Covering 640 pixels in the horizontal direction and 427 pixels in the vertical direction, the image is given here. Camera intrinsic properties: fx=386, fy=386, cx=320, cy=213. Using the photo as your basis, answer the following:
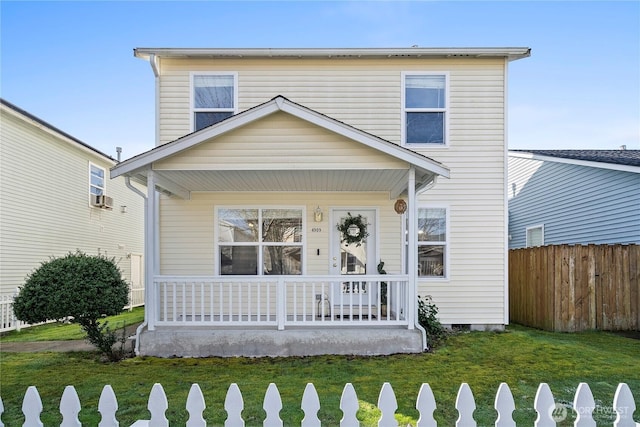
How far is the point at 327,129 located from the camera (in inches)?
253

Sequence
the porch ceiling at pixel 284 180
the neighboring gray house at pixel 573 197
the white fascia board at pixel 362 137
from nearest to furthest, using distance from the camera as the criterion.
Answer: the white fascia board at pixel 362 137
the porch ceiling at pixel 284 180
the neighboring gray house at pixel 573 197

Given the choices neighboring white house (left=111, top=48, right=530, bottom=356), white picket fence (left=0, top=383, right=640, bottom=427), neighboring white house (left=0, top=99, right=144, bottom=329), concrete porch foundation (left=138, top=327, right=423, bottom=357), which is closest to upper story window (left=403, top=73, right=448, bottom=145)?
neighboring white house (left=111, top=48, right=530, bottom=356)

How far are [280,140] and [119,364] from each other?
14.4ft

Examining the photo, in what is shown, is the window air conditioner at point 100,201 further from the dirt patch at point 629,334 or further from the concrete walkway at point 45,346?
the dirt patch at point 629,334

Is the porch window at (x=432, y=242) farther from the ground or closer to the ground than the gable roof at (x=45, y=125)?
closer to the ground

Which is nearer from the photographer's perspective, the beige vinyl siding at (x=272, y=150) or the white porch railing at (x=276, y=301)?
the beige vinyl siding at (x=272, y=150)

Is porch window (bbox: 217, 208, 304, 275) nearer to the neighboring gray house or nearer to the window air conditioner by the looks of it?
the window air conditioner

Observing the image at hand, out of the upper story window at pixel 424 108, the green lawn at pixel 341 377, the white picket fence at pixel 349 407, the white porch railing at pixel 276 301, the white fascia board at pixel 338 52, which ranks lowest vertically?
the green lawn at pixel 341 377

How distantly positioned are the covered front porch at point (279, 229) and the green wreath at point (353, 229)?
12cm

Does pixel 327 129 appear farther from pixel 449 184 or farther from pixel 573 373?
pixel 573 373

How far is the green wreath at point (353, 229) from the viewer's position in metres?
8.40

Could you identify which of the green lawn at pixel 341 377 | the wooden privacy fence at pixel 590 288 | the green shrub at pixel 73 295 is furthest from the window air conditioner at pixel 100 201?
the wooden privacy fence at pixel 590 288

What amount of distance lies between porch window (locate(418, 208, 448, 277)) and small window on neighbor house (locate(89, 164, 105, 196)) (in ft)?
38.6

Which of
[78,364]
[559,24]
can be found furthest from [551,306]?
[78,364]
